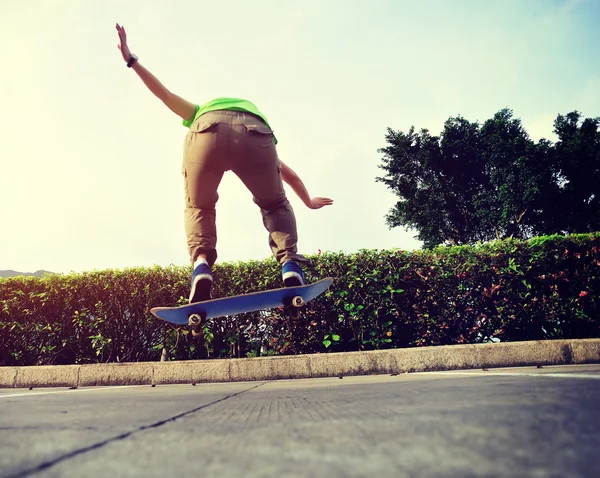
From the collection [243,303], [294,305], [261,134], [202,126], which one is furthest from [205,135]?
[294,305]

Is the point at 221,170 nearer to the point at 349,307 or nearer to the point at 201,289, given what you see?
the point at 201,289

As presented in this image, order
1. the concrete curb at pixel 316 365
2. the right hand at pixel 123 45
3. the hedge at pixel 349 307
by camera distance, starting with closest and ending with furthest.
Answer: the right hand at pixel 123 45, the concrete curb at pixel 316 365, the hedge at pixel 349 307

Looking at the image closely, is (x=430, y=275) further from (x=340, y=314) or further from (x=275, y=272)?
(x=275, y=272)

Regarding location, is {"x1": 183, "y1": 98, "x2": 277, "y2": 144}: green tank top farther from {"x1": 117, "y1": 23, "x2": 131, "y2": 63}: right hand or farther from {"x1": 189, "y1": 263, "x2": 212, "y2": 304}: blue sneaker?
→ {"x1": 189, "y1": 263, "x2": 212, "y2": 304}: blue sneaker

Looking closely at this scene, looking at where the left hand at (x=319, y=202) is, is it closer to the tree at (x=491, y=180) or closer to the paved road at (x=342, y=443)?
the paved road at (x=342, y=443)

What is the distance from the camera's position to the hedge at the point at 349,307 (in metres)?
5.78

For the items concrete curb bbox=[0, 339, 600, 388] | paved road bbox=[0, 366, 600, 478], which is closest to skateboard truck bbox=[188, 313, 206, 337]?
paved road bbox=[0, 366, 600, 478]

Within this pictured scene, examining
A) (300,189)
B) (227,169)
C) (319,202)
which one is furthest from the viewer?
(319,202)

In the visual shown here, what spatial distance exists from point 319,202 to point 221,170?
150cm

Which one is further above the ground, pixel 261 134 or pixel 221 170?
pixel 261 134

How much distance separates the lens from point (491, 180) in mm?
26391

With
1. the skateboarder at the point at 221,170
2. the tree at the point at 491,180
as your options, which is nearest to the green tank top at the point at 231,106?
the skateboarder at the point at 221,170

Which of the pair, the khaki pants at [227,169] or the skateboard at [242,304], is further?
the skateboard at [242,304]

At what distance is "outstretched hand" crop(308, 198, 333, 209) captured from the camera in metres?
4.27
